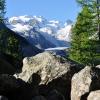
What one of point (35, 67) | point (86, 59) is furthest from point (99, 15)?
point (35, 67)

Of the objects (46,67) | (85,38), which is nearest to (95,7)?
(85,38)

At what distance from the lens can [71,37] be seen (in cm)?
6269

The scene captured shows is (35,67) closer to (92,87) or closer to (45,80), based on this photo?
(45,80)

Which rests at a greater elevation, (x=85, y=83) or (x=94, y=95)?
(x=85, y=83)

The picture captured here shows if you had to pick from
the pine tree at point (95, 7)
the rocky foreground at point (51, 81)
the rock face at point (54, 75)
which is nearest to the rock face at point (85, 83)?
the rocky foreground at point (51, 81)

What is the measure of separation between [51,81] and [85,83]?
10.2ft

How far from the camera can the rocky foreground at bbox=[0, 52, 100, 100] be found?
2136 centimetres

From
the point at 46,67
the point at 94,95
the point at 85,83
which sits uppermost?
the point at 46,67

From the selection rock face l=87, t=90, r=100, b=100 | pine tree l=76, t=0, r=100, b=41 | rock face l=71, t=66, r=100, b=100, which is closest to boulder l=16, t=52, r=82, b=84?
rock face l=71, t=66, r=100, b=100

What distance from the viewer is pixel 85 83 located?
21812 mm

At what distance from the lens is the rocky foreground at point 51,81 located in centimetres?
2136

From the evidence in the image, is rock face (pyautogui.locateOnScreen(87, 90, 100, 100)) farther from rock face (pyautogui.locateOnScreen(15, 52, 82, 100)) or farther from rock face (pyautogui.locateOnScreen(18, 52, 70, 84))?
rock face (pyautogui.locateOnScreen(18, 52, 70, 84))

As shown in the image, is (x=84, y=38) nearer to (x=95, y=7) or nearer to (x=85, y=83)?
(x=95, y=7)

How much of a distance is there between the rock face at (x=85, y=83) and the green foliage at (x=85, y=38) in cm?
3034
